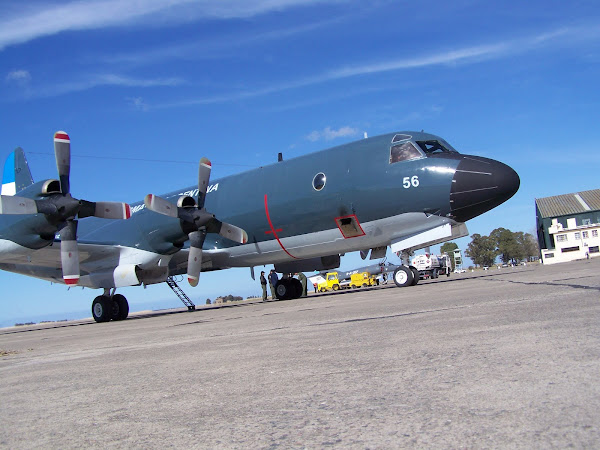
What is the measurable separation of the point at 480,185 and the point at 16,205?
1190 centimetres

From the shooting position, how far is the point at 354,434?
2.60 m

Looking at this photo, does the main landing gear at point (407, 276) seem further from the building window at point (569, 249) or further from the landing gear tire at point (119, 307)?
the building window at point (569, 249)

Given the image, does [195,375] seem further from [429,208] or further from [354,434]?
[429,208]

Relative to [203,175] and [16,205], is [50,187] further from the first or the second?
[203,175]

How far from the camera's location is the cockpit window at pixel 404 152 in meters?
14.9

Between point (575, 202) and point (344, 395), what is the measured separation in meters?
66.9

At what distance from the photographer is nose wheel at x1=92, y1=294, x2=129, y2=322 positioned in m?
17.5

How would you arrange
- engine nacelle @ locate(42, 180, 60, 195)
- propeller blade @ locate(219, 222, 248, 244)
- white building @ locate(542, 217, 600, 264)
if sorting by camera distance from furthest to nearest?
white building @ locate(542, 217, 600, 264) → propeller blade @ locate(219, 222, 248, 244) → engine nacelle @ locate(42, 180, 60, 195)

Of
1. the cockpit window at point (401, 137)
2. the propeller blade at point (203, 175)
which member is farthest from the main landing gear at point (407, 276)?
the propeller blade at point (203, 175)

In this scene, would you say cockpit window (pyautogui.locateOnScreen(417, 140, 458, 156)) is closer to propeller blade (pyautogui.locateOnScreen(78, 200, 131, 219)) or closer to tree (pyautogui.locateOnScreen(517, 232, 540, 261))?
propeller blade (pyautogui.locateOnScreen(78, 200, 131, 219))

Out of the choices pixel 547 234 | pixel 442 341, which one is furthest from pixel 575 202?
pixel 442 341

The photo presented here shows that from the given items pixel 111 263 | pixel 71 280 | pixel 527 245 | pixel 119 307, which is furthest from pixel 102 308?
pixel 527 245

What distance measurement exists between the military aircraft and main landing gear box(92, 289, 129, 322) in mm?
33

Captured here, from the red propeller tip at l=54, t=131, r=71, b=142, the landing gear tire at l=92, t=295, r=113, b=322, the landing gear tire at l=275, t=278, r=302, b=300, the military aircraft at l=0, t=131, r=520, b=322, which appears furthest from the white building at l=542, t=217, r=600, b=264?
the red propeller tip at l=54, t=131, r=71, b=142
